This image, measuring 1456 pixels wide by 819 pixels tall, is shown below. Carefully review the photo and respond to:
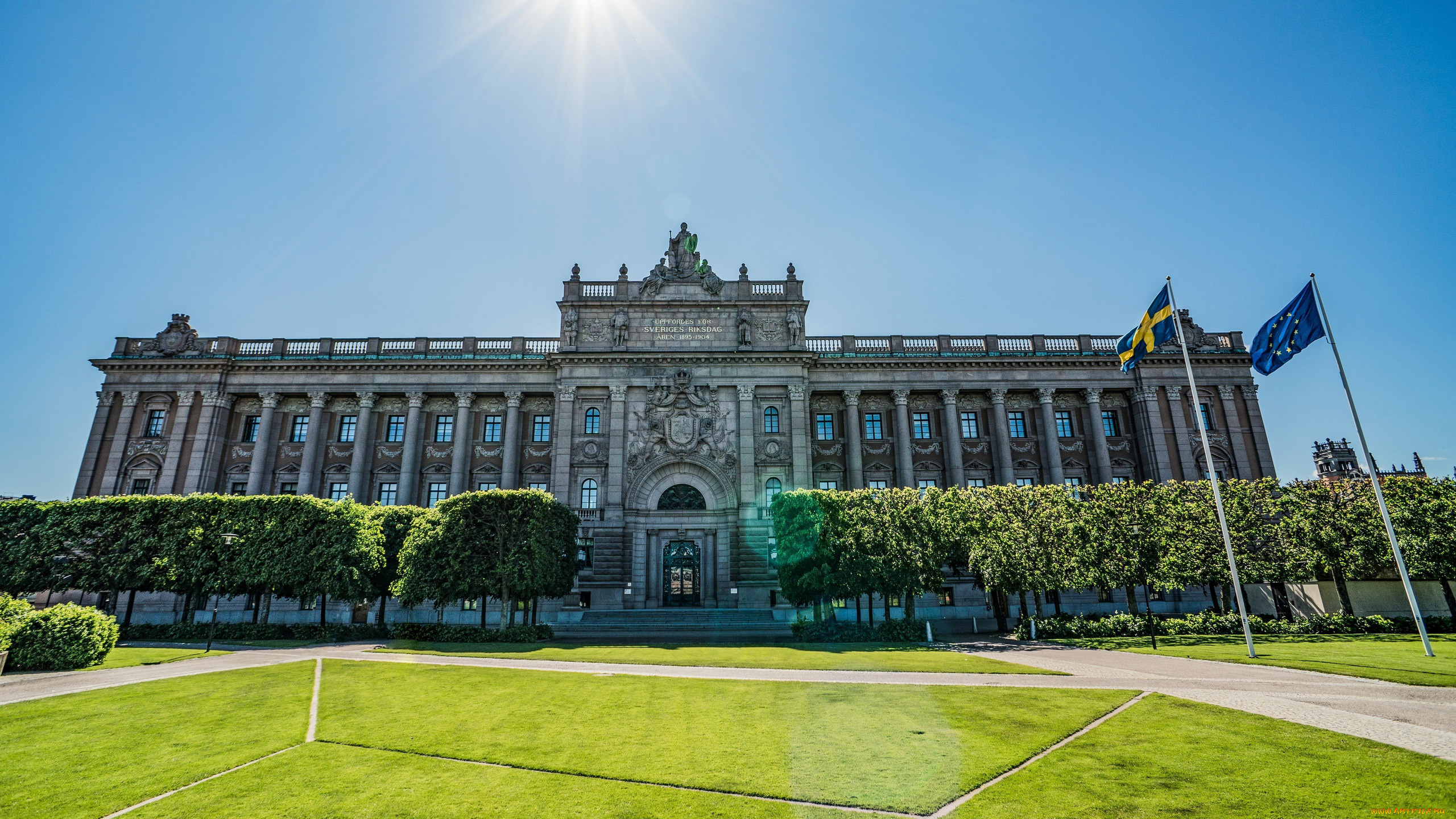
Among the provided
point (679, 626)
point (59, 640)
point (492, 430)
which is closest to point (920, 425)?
point (679, 626)

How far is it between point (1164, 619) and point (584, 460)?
37.1 m

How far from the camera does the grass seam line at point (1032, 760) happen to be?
8680 mm

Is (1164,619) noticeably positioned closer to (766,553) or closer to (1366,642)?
(1366,642)

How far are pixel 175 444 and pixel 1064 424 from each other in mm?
70484

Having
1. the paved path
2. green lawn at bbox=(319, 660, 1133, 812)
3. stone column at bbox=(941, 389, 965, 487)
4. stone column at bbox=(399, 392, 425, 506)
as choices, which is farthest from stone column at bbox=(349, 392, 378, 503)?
stone column at bbox=(941, 389, 965, 487)

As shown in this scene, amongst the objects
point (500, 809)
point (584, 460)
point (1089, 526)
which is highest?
point (584, 460)

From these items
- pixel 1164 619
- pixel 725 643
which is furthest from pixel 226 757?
pixel 1164 619

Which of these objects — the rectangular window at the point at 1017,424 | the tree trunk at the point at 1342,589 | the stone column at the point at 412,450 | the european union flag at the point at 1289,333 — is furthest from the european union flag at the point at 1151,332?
the stone column at the point at 412,450

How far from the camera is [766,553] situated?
46.1 meters

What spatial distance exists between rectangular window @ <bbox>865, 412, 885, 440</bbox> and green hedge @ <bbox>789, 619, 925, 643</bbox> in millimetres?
22306

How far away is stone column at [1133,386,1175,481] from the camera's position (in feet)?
170

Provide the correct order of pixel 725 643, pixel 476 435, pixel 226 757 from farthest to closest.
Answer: pixel 476 435, pixel 725 643, pixel 226 757

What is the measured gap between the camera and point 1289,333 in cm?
2338

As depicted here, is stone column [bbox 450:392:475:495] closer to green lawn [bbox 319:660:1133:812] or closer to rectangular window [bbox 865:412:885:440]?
rectangular window [bbox 865:412:885:440]
